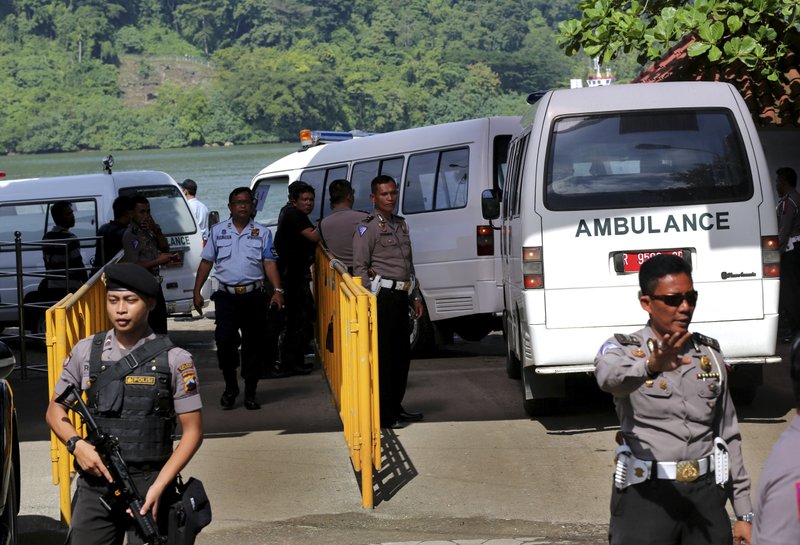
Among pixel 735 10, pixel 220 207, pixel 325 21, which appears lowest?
pixel 220 207

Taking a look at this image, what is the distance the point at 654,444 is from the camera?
435 cm

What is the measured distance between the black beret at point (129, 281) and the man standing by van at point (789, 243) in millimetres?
9419

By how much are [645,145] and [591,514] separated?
281 centimetres

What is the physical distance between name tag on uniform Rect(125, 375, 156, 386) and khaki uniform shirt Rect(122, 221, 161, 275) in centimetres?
574

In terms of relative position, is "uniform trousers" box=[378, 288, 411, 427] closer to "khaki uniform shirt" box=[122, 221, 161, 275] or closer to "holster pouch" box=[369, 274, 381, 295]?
"holster pouch" box=[369, 274, 381, 295]

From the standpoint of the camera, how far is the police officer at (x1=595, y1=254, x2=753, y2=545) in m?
4.27

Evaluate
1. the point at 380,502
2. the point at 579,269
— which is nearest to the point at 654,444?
the point at 380,502

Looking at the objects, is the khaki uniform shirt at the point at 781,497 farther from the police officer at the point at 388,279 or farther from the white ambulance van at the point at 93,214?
the white ambulance van at the point at 93,214

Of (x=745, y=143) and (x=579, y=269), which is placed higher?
(x=745, y=143)

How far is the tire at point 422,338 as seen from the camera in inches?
512

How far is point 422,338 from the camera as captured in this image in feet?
43.3

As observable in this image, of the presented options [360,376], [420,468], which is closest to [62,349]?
[360,376]

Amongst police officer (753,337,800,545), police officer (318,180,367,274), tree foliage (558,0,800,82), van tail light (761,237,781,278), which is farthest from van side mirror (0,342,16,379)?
tree foliage (558,0,800,82)

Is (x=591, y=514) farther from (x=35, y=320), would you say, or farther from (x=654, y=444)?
(x=35, y=320)
